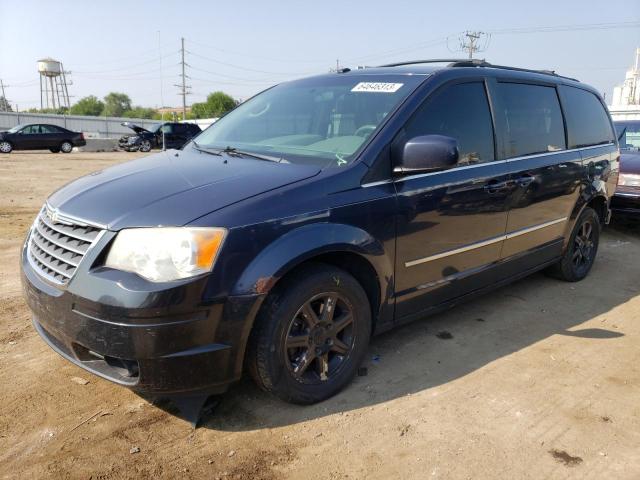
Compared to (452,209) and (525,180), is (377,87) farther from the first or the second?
(525,180)

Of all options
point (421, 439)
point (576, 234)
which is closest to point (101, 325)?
point (421, 439)

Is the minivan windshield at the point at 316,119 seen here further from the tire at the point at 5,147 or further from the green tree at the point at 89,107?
the green tree at the point at 89,107

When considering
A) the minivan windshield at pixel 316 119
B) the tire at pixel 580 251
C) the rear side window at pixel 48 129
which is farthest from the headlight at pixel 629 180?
the rear side window at pixel 48 129

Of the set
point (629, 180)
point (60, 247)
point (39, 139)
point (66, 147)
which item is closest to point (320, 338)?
point (60, 247)

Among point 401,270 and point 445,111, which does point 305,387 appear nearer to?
point 401,270

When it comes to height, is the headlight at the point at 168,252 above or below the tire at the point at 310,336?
above

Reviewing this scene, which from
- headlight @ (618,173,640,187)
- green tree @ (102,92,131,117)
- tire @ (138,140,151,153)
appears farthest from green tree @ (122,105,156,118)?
headlight @ (618,173,640,187)

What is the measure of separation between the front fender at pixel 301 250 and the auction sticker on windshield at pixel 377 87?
107cm

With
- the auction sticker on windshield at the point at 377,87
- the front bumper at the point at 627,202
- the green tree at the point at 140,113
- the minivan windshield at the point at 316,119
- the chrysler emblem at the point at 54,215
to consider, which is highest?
the green tree at the point at 140,113

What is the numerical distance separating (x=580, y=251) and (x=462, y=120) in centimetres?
250

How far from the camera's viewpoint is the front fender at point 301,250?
242 cm

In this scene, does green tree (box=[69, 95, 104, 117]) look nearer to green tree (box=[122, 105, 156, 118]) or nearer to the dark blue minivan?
green tree (box=[122, 105, 156, 118])

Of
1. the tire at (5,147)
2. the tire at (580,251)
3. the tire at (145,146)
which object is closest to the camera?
the tire at (580,251)

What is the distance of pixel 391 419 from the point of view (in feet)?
9.18
